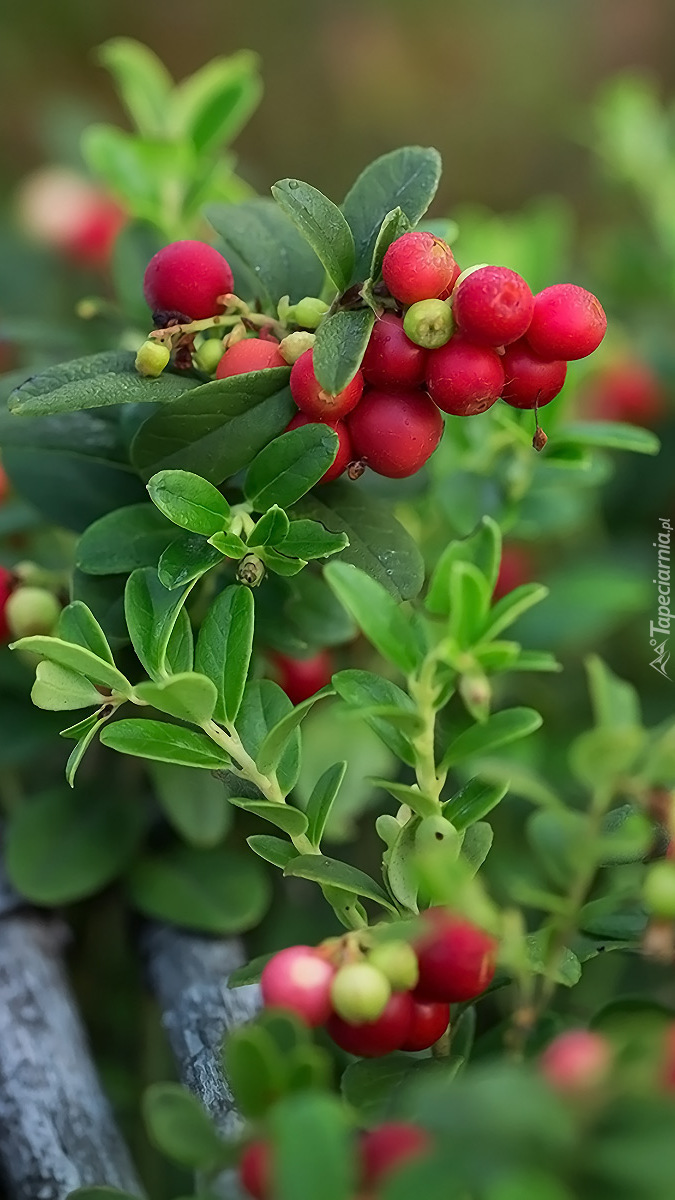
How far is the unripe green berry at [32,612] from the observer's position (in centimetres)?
74

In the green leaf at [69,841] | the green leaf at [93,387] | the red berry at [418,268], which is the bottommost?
the green leaf at [69,841]

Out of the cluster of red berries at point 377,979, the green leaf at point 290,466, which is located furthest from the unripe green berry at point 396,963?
the green leaf at point 290,466

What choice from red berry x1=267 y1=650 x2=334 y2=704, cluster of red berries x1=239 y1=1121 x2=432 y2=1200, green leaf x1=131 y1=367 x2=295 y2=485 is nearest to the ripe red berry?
red berry x1=267 y1=650 x2=334 y2=704

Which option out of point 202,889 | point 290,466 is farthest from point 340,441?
point 202,889

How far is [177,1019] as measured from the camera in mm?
774

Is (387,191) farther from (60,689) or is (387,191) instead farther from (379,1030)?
(379,1030)

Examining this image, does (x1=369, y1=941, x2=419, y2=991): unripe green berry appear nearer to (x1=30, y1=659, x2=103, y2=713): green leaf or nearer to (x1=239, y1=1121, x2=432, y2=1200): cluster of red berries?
(x1=239, y1=1121, x2=432, y2=1200): cluster of red berries

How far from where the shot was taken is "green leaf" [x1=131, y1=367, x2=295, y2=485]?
61 centimetres

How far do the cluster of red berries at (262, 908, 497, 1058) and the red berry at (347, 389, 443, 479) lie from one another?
0.22m

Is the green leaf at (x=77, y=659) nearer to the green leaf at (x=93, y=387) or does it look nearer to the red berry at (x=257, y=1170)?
the green leaf at (x=93, y=387)

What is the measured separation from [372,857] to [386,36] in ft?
5.51

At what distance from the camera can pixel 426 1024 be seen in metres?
0.54

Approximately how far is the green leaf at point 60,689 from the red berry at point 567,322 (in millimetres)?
284

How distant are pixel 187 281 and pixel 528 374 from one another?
7.6 inches
